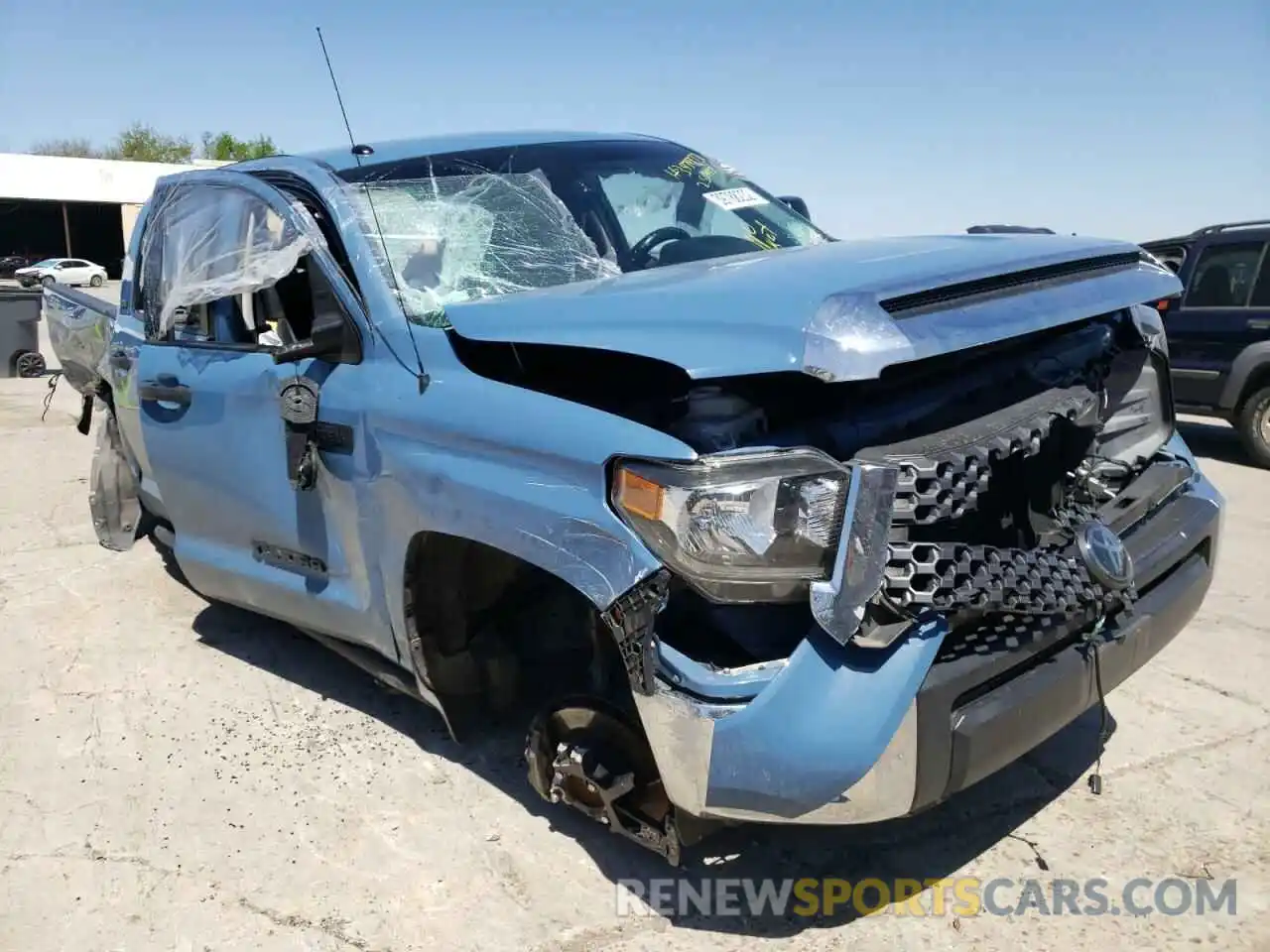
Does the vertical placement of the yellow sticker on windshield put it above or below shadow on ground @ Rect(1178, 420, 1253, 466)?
above

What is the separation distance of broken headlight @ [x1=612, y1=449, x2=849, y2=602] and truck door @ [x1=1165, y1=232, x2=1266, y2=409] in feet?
22.8

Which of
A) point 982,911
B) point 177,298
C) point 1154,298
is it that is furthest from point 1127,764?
point 177,298

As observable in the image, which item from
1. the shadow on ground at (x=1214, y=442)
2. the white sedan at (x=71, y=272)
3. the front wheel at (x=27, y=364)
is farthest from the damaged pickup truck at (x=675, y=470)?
the white sedan at (x=71, y=272)

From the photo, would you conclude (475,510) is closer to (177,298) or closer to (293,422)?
(293,422)

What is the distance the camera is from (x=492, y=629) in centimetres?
310

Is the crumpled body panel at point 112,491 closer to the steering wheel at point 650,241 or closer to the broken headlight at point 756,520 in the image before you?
the steering wheel at point 650,241

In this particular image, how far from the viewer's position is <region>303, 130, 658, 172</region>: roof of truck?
3469mm

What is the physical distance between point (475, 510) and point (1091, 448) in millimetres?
1594

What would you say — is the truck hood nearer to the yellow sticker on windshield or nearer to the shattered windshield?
the shattered windshield

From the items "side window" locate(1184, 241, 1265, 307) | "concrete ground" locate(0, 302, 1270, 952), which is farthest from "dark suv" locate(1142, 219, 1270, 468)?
"concrete ground" locate(0, 302, 1270, 952)

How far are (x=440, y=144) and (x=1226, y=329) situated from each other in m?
6.67

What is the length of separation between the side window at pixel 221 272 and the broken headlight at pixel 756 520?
1.74 meters

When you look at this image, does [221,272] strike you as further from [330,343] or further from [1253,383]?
[1253,383]

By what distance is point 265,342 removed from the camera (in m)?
3.61
